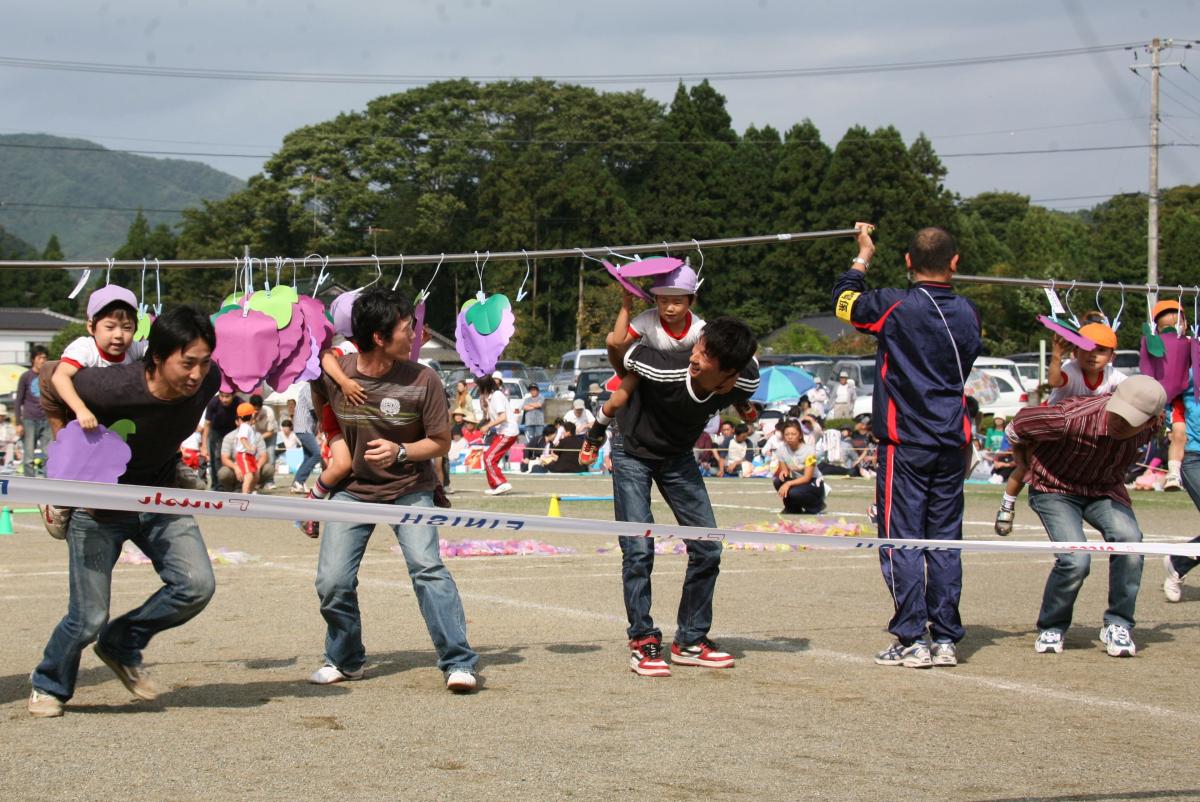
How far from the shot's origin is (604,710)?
6457 millimetres

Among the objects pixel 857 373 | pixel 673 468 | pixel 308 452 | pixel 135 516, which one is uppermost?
pixel 857 373

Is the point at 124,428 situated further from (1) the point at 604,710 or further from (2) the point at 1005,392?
(2) the point at 1005,392

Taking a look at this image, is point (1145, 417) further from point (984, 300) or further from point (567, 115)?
point (567, 115)

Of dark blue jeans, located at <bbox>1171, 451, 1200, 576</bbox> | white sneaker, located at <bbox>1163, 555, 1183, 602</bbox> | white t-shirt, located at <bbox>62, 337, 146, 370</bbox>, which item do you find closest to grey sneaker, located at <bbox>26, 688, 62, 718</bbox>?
white t-shirt, located at <bbox>62, 337, 146, 370</bbox>

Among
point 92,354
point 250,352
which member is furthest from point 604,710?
point 250,352

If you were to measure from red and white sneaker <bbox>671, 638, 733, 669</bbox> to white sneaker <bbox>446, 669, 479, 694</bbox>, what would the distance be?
1401mm

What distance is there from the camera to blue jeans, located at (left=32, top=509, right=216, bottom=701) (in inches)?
246

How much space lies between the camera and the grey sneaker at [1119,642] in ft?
26.6

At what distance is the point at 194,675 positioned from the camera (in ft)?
23.9

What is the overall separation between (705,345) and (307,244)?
2939 inches

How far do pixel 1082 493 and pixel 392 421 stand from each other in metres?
4.13

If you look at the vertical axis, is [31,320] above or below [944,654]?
above

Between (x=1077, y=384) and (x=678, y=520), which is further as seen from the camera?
(x=1077, y=384)

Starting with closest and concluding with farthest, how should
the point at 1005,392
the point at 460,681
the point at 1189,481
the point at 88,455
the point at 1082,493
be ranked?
the point at 88,455
the point at 460,681
the point at 1082,493
the point at 1189,481
the point at 1005,392
